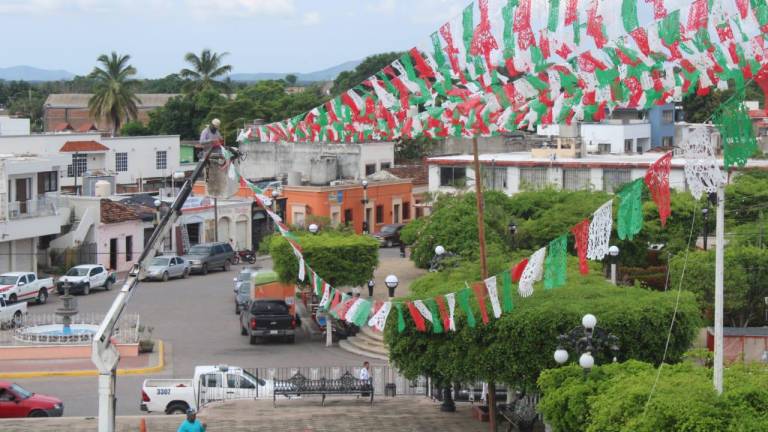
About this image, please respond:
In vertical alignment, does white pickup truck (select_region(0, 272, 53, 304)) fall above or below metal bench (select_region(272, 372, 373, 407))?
above

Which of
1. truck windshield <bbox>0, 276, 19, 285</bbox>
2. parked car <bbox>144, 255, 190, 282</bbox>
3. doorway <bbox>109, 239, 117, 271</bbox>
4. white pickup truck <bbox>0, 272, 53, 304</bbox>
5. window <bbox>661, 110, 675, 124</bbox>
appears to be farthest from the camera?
window <bbox>661, 110, 675, 124</bbox>

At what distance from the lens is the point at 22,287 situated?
1529 inches

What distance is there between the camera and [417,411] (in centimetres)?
2552

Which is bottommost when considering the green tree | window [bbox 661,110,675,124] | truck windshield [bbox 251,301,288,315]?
truck windshield [bbox 251,301,288,315]

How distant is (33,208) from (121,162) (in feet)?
61.2

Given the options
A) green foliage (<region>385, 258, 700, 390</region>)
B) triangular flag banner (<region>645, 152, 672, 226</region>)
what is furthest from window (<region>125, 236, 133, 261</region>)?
triangular flag banner (<region>645, 152, 672, 226</region>)

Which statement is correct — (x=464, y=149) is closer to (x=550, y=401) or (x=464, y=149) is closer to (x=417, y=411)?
(x=417, y=411)

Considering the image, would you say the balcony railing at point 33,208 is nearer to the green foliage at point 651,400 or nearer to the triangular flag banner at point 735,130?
the green foliage at point 651,400

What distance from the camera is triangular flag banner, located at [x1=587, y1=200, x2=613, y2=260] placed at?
14281 millimetres

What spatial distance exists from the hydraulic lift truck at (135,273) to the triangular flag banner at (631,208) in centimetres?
550

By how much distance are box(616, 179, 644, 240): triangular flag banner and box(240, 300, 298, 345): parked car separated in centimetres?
2108

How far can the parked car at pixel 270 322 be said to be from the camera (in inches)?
1348

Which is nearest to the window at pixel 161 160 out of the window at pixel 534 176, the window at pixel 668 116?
the window at pixel 534 176

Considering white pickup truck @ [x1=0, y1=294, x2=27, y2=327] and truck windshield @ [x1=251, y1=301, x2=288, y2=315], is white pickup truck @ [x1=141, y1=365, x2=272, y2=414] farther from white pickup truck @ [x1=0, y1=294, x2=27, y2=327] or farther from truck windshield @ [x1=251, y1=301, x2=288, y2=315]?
white pickup truck @ [x1=0, y1=294, x2=27, y2=327]
